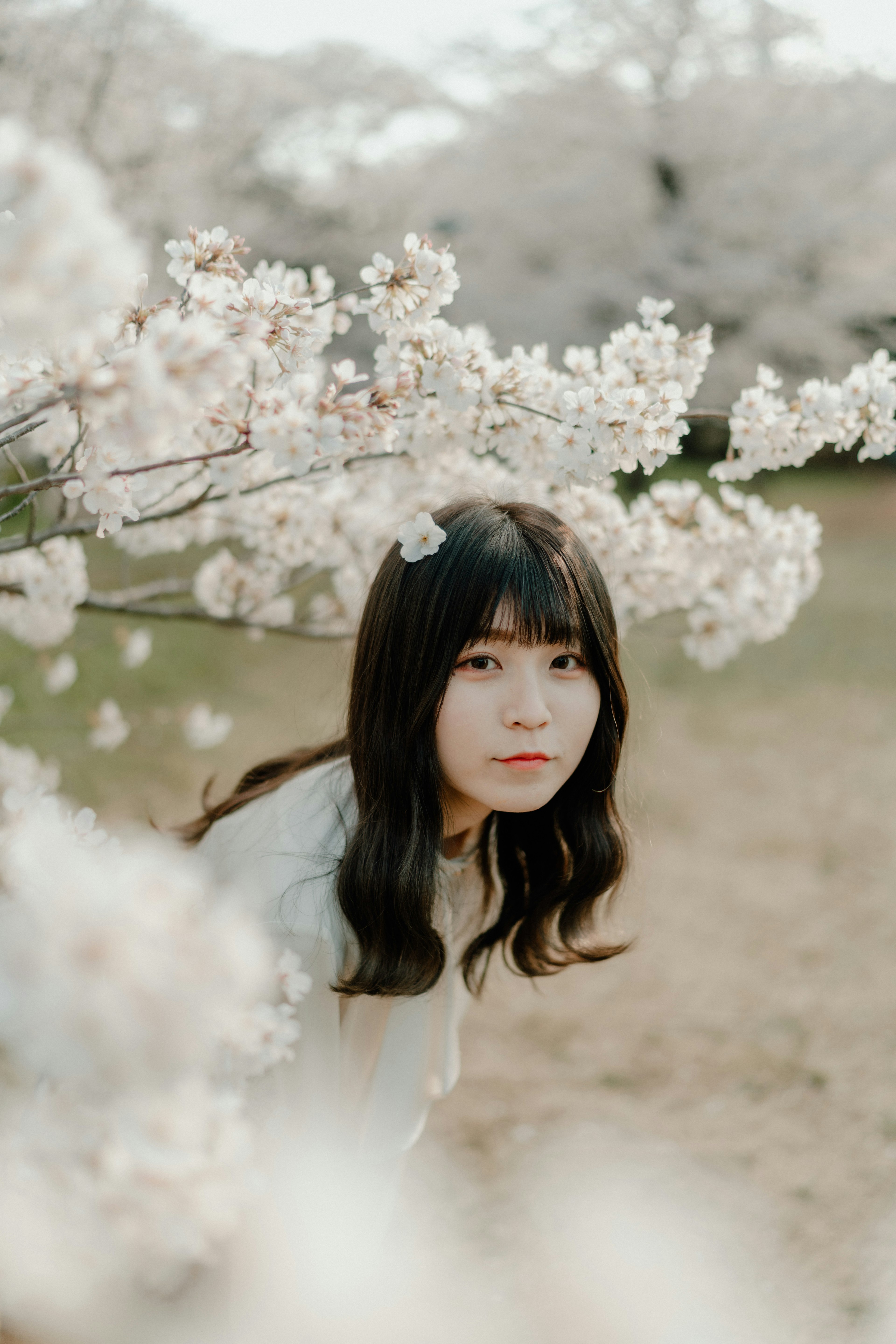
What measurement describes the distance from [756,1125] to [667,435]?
6.01ft

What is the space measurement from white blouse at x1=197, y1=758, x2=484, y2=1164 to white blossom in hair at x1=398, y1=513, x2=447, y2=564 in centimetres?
47

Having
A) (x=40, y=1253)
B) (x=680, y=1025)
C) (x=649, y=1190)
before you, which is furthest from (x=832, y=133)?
(x=40, y=1253)

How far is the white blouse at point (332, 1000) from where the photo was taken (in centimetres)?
140

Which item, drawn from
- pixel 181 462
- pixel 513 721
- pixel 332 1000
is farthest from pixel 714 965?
pixel 181 462

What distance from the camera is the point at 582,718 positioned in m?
1.44

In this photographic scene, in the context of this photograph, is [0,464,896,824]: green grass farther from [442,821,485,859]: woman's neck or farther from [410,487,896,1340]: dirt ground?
[442,821,485,859]: woman's neck

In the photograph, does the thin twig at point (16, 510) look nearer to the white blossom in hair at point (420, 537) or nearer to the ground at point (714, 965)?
the white blossom in hair at point (420, 537)

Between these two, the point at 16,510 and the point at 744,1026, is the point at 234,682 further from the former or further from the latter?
the point at 16,510

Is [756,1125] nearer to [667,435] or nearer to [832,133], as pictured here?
[667,435]

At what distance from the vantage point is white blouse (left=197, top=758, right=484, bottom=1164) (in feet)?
4.59

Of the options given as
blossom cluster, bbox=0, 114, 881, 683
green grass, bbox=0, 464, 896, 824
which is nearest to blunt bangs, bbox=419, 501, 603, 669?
blossom cluster, bbox=0, 114, 881, 683

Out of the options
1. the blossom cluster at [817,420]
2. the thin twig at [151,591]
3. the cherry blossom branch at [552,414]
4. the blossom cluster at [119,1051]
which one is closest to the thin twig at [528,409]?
the cherry blossom branch at [552,414]

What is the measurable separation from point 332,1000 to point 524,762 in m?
0.48

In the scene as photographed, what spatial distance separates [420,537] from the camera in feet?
4.34
